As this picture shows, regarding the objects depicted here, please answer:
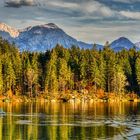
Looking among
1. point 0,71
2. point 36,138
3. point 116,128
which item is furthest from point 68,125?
point 0,71

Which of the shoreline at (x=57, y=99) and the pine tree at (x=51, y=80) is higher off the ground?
the pine tree at (x=51, y=80)

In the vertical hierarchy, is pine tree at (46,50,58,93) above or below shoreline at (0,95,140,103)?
above

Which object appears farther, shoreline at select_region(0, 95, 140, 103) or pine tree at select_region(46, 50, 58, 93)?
pine tree at select_region(46, 50, 58, 93)

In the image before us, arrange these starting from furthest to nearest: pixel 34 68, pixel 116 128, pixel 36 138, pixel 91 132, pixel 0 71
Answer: pixel 34 68, pixel 0 71, pixel 116 128, pixel 91 132, pixel 36 138

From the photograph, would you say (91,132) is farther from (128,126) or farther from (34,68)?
(34,68)

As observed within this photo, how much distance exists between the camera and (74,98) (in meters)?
190

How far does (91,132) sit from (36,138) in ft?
35.8

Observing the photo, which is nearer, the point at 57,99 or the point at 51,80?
the point at 57,99

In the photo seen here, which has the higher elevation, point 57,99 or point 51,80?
point 51,80

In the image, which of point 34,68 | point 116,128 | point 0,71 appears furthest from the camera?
point 34,68

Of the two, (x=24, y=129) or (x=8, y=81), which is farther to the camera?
(x=8, y=81)

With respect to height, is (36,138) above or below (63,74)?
below

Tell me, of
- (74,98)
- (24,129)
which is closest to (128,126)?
(24,129)

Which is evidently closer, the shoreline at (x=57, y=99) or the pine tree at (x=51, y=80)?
the shoreline at (x=57, y=99)
